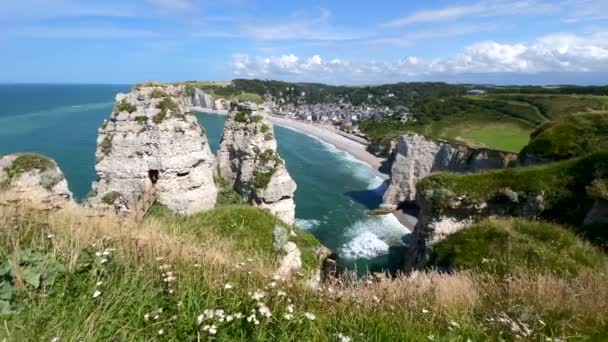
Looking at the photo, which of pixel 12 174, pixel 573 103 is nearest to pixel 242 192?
pixel 12 174

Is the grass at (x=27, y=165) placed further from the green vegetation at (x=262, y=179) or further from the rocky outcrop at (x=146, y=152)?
the green vegetation at (x=262, y=179)

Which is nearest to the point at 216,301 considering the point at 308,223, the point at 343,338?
the point at 343,338

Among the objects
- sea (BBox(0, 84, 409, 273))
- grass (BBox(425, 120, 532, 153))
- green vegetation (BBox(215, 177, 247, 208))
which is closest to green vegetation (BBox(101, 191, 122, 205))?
sea (BBox(0, 84, 409, 273))

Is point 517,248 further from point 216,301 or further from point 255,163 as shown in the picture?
point 255,163

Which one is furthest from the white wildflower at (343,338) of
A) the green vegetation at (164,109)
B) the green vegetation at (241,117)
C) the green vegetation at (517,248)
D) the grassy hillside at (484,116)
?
the grassy hillside at (484,116)

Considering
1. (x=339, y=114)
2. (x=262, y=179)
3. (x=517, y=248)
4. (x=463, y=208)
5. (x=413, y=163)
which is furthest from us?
(x=339, y=114)

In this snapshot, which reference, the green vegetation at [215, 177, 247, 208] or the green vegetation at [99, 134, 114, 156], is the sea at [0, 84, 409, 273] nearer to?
the green vegetation at [99, 134, 114, 156]
